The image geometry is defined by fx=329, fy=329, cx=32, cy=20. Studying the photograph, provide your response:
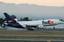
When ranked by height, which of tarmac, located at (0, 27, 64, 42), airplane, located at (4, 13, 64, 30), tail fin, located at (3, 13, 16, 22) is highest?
tail fin, located at (3, 13, 16, 22)

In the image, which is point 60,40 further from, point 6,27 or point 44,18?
point 6,27

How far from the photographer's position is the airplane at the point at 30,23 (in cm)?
673

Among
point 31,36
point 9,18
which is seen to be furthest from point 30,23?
point 9,18

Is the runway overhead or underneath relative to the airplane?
underneath

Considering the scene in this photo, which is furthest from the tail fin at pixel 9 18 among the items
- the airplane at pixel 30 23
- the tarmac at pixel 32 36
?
the tarmac at pixel 32 36

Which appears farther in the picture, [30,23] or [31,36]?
[30,23]

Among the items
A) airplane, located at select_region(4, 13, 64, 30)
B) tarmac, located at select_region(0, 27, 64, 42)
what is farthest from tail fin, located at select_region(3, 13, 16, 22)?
tarmac, located at select_region(0, 27, 64, 42)

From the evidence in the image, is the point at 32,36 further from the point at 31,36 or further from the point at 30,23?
the point at 30,23

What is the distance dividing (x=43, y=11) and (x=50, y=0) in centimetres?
27

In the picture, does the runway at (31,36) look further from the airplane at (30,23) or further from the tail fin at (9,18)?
the tail fin at (9,18)

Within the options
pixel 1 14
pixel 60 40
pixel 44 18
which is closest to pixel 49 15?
pixel 44 18

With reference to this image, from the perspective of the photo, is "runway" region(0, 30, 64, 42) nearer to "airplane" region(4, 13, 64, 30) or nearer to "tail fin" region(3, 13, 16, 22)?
"airplane" region(4, 13, 64, 30)

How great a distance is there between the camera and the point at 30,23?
266 inches

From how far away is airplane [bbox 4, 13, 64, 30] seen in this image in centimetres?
673
